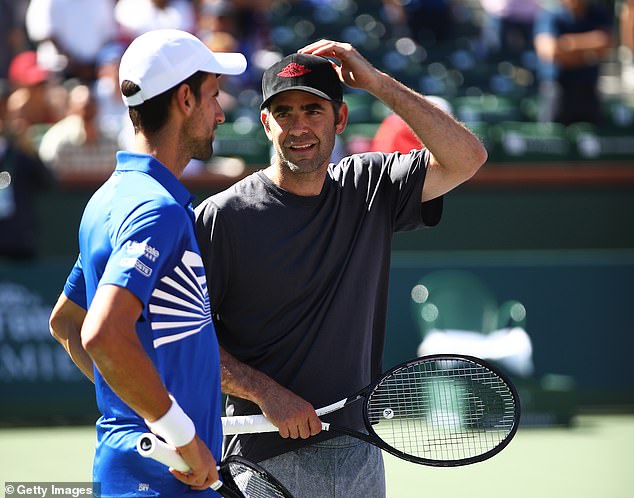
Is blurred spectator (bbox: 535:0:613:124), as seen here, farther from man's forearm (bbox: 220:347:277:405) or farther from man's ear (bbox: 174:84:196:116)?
man's ear (bbox: 174:84:196:116)

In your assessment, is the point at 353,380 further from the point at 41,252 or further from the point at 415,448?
the point at 41,252

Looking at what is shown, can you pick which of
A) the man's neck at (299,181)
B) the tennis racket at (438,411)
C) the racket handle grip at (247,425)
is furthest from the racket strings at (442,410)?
the man's neck at (299,181)

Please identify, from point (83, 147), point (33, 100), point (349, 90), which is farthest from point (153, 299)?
point (349, 90)

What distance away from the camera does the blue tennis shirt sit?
2.63m

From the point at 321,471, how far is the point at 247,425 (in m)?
0.33

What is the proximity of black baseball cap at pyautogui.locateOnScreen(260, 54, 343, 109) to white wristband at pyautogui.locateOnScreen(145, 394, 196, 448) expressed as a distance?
1357mm

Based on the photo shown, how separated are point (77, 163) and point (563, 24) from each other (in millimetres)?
4801

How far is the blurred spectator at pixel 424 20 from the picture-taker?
12750mm

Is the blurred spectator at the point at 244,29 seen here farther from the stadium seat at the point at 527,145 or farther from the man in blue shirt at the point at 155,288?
the man in blue shirt at the point at 155,288

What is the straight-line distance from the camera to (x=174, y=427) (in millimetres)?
2570

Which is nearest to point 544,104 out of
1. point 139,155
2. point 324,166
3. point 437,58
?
point 437,58

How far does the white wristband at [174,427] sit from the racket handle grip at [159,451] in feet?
0.05

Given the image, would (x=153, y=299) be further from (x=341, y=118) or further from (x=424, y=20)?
(x=424, y=20)

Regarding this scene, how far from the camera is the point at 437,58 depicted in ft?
41.2
